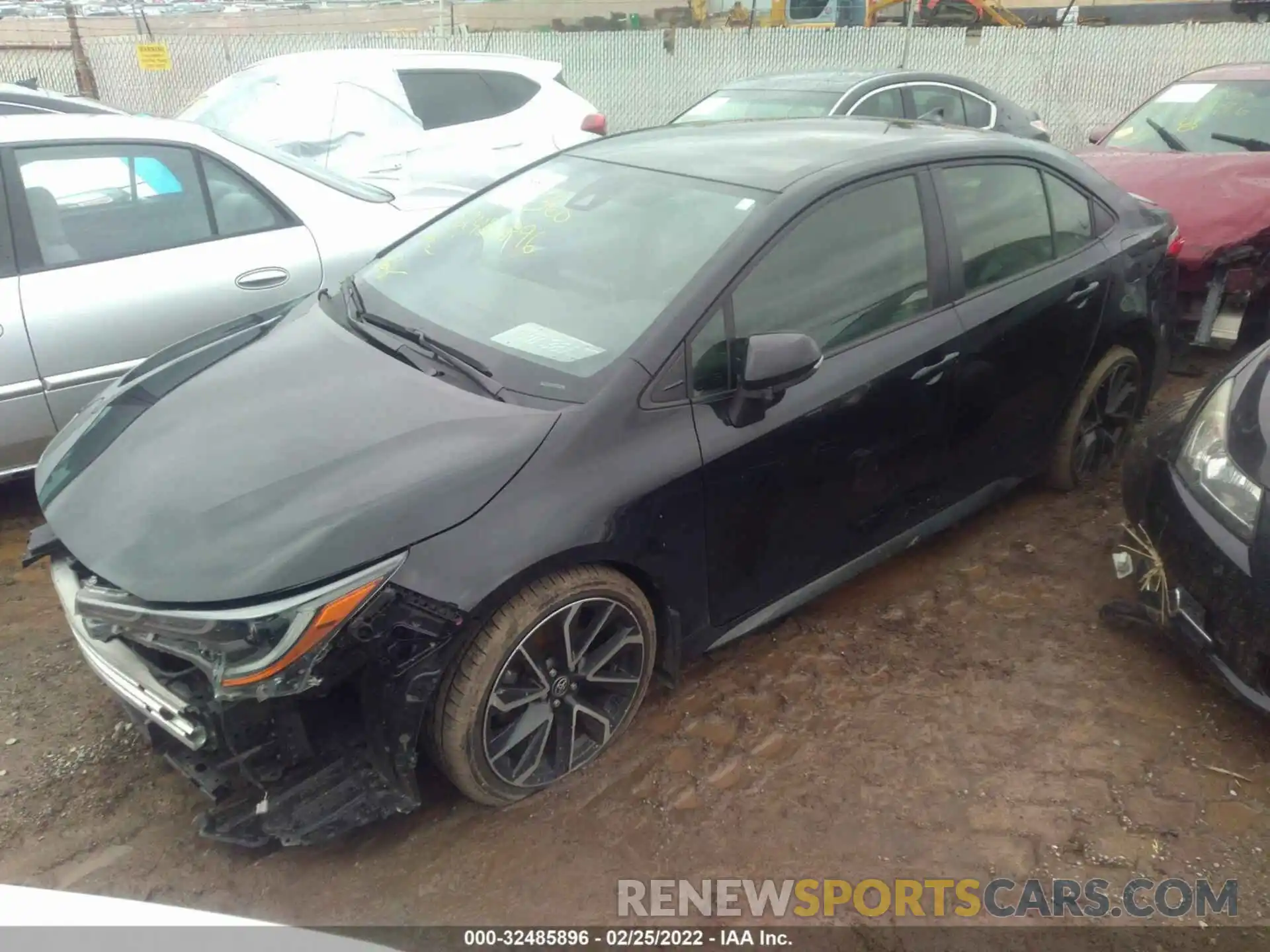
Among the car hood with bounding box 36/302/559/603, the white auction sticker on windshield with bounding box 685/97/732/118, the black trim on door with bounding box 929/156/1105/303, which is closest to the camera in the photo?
the car hood with bounding box 36/302/559/603

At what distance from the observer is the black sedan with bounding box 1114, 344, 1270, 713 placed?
99.9 inches

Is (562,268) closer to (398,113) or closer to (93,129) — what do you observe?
(93,129)

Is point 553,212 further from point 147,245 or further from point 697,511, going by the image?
point 147,245

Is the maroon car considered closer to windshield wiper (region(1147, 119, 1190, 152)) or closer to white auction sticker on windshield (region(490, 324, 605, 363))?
windshield wiper (region(1147, 119, 1190, 152))

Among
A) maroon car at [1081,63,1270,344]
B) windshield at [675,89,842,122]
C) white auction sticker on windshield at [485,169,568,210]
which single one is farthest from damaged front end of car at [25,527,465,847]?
windshield at [675,89,842,122]

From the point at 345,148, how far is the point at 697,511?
507 centimetres

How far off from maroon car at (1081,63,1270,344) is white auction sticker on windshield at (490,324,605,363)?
343cm

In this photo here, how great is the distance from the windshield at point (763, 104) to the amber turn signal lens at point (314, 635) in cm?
568

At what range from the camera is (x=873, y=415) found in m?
2.91

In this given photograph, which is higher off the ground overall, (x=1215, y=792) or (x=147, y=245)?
(x=147, y=245)

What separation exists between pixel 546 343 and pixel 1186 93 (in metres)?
5.97

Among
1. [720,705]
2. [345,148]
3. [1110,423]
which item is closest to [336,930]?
[720,705]

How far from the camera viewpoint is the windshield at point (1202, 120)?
18.9ft

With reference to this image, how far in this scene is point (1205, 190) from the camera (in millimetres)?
5215
